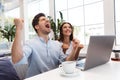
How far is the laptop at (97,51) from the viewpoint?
1028 millimetres

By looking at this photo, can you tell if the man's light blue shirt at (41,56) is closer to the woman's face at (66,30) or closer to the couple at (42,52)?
the couple at (42,52)

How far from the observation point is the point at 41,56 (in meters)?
1.61

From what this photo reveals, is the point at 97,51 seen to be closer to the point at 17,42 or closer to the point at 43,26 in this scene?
the point at 17,42

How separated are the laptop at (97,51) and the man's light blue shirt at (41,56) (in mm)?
500

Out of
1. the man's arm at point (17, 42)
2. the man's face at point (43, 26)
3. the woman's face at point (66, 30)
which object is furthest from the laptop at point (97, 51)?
the woman's face at point (66, 30)

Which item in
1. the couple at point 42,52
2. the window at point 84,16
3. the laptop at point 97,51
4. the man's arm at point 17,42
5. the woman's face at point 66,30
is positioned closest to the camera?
the laptop at point 97,51

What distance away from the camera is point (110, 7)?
2.43 meters

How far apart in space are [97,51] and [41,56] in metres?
0.67

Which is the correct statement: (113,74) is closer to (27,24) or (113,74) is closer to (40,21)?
(40,21)

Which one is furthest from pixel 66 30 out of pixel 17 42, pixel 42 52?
pixel 17 42

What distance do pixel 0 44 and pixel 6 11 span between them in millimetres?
911

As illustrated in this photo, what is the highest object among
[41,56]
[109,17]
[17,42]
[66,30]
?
[109,17]

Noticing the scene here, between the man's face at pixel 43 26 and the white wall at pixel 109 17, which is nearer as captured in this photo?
the man's face at pixel 43 26

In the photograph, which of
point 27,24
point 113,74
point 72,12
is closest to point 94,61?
point 113,74
